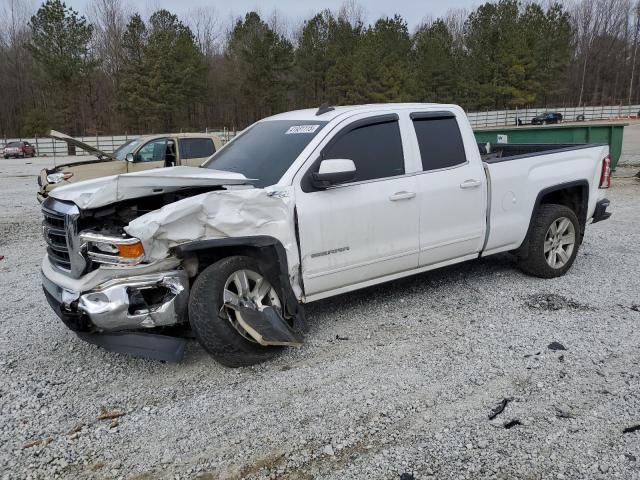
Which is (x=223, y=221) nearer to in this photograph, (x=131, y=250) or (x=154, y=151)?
(x=131, y=250)

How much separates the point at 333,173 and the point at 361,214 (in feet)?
1.56

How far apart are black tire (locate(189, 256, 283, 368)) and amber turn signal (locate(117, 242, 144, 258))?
0.42m

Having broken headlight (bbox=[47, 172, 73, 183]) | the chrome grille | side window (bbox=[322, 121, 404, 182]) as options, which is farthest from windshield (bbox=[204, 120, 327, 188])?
broken headlight (bbox=[47, 172, 73, 183])

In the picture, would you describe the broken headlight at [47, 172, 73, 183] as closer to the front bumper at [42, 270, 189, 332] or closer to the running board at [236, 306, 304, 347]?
the front bumper at [42, 270, 189, 332]

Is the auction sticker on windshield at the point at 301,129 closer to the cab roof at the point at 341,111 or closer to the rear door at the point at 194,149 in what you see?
the cab roof at the point at 341,111

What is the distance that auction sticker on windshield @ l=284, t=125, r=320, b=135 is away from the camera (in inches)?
175

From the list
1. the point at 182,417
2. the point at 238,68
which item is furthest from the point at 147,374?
the point at 238,68

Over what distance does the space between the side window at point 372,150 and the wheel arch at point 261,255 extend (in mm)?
906

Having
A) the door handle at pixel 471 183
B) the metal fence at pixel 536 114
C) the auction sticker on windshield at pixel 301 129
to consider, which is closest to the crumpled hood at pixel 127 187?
the auction sticker on windshield at pixel 301 129

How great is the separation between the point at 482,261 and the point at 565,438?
3.68 metres

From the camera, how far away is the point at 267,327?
3750 mm

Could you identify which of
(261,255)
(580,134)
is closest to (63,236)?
(261,255)

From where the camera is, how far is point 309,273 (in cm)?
411

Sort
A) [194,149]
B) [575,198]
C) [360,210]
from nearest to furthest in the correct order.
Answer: [360,210], [575,198], [194,149]
